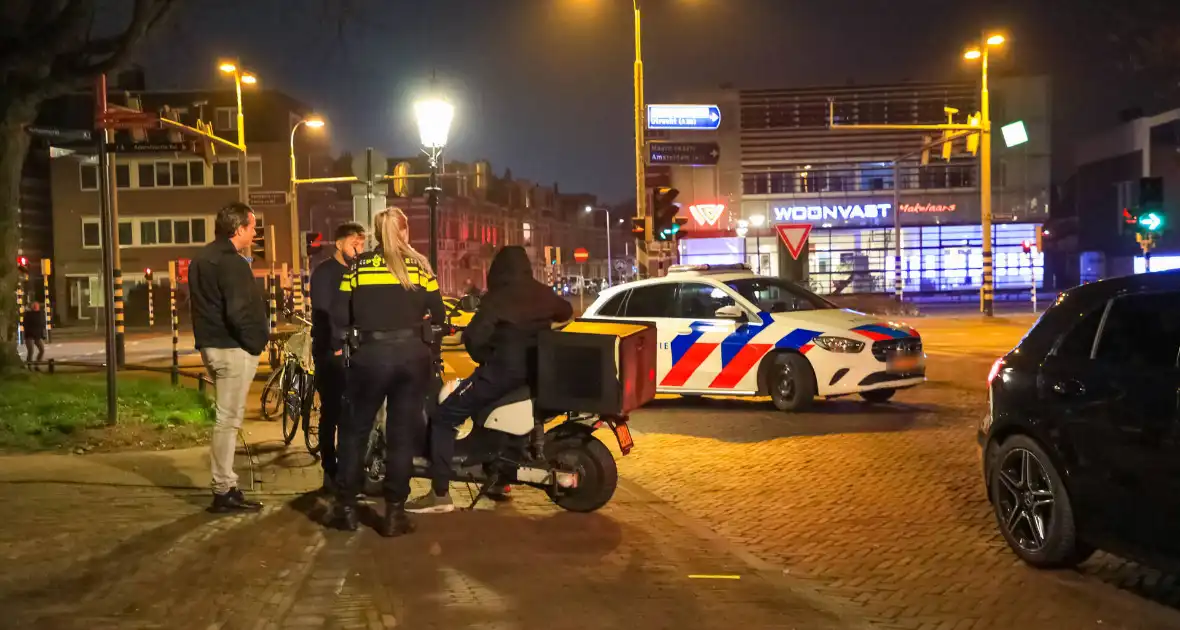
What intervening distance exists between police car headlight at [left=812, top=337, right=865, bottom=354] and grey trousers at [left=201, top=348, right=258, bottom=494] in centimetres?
640

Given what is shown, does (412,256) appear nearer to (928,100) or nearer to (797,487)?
(797,487)

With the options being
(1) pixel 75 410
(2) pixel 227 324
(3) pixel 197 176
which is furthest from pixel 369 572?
(3) pixel 197 176

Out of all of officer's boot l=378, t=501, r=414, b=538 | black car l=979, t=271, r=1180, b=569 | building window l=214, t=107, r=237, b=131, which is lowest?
officer's boot l=378, t=501, r=414, b=538

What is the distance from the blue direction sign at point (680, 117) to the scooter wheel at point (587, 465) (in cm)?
2020

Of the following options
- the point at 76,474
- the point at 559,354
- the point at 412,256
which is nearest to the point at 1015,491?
the point at 559,354

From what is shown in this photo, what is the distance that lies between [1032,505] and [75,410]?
8.93 m

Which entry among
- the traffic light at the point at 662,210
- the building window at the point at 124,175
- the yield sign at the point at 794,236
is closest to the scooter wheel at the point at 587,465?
the traffic light at the point at 662,210

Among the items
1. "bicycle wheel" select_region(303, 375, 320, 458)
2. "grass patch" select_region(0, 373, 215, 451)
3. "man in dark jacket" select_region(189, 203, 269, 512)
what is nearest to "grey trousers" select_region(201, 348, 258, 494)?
"man in dark jacket" select_region(189, 203, 269, 512)

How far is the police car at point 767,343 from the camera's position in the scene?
11.3 meters

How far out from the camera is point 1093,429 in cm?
518

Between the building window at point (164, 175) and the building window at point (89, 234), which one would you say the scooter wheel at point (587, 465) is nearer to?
the building window at point (164, 175)

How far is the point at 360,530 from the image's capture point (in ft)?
21.9

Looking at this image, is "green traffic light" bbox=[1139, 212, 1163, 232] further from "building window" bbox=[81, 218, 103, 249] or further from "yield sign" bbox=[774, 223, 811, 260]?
"building window" bbox=[81, 218, 103, 249]

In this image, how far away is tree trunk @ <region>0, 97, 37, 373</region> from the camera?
486 inches
